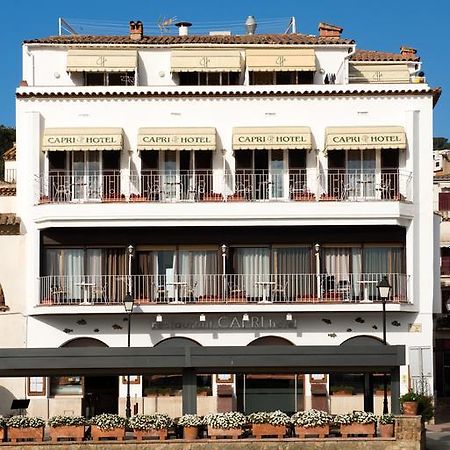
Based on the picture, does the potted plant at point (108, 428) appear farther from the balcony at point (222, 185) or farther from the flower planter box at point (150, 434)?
the balcony at point (222, 185)

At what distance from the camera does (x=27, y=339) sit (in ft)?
157

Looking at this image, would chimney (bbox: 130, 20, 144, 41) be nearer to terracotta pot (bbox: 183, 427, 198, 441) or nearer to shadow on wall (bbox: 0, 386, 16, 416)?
shadow on wall (bbox: 0, 386, 16, 416)

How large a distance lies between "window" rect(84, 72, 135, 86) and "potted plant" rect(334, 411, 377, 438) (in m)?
19.7

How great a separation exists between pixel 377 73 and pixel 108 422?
73.6ft

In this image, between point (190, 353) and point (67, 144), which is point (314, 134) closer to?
point (67, 144)

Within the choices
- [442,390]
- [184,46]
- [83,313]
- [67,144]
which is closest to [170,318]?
[83,313]

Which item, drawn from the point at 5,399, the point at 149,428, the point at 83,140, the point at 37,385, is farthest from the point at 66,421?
the point at 83,140

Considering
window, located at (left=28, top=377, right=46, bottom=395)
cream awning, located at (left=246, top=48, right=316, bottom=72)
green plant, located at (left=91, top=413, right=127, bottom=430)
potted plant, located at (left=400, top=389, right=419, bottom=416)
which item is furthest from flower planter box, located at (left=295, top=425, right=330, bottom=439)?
cream awning, located at (left=246, top=48, right=316, bottom=72)

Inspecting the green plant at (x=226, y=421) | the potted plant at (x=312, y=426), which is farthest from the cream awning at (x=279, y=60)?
the potted plant at (x=312, y=426)

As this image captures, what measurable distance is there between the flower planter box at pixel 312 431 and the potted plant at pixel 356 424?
0.51m

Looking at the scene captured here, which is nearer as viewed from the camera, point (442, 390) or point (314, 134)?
point (314, 134)

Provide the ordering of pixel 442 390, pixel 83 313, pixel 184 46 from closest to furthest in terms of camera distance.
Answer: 1. pixel 83 313
2. pixel 184 46
3. pixel 442 390

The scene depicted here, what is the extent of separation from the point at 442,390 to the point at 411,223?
17.6 meters

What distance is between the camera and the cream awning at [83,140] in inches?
1877
